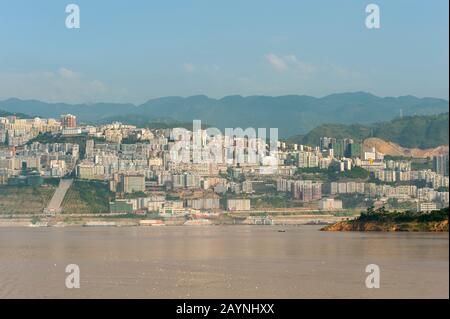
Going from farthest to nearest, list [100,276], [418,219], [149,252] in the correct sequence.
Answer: [418,219]
[149,252]
[100,276]

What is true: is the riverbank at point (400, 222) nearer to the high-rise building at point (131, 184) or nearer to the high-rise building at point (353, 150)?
the high-rise building at point (131, 184)

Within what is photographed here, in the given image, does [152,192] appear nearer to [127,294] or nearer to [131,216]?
[131,216]

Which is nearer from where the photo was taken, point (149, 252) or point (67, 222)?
point (149, 252)

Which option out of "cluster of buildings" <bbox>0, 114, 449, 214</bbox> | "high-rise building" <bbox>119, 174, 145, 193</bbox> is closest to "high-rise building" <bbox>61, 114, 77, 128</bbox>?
"cluster of buildings" <bbox>0, 114, 449, 214</bbox>

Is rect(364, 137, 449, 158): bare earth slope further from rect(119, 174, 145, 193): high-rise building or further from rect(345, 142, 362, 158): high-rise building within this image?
rect(119, 174, 145, 193): high-rise building

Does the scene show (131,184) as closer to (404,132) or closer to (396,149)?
(396,149)
